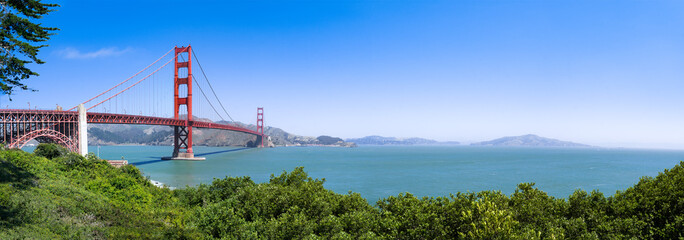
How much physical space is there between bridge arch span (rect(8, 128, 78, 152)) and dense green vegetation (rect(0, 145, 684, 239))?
31.8 metres

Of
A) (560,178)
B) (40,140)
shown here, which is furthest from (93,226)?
(560,178)

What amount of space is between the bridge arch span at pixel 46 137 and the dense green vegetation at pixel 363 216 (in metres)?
31.8

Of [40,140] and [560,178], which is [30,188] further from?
[560,178]

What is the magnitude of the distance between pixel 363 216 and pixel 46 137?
1959 inches

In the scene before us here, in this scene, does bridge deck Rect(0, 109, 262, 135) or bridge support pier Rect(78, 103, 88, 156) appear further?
bridge support pier Rect(78, 103, 88, 156)

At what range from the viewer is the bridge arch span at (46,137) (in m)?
40.6

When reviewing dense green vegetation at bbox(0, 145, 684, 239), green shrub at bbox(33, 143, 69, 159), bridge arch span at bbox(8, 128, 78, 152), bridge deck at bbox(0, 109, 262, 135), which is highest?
bridge deck at bbox(0, 109, 262, 135)

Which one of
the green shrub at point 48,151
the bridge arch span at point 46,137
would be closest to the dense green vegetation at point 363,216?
the green shrub at point 48,151

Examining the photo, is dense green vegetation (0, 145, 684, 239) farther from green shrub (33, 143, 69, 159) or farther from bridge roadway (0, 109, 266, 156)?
bridge roadway (0, 109, 266, 156)

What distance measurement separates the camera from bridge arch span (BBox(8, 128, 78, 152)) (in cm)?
4059

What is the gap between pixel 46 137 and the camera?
4378 centimetres

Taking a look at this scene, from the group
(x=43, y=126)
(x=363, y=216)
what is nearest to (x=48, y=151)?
(x=43, y=126)

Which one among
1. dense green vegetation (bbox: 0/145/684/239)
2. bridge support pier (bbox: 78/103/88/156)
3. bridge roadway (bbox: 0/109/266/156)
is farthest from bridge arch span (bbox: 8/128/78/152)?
dense green vegetation (bbox: 0/145/684/239)

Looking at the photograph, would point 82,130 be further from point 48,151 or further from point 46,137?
point 48,151
